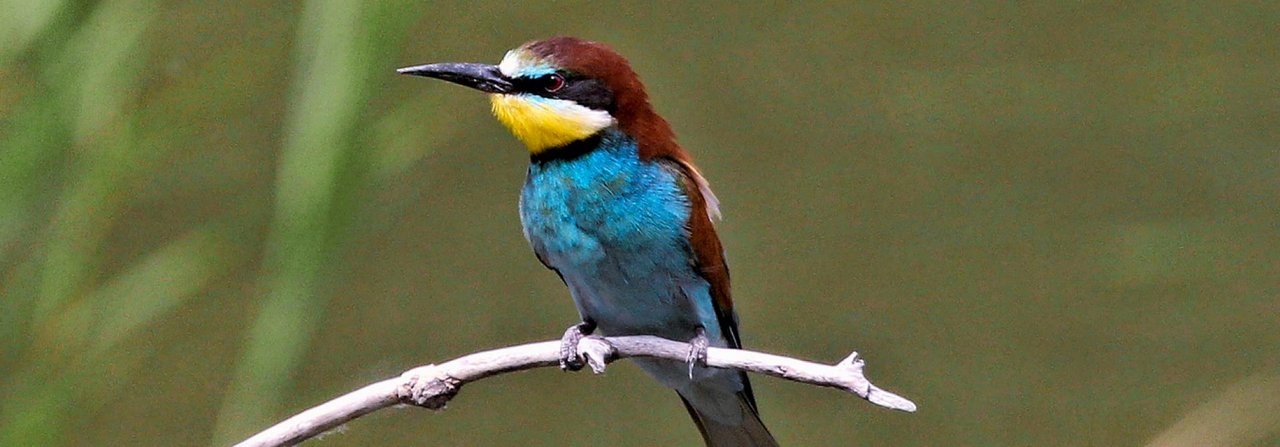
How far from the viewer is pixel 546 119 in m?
1.83

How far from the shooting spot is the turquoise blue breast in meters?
1.86

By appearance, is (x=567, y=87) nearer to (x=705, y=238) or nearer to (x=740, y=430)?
(x=705, y=238)

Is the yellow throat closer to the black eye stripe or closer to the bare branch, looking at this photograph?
the black eye stripe

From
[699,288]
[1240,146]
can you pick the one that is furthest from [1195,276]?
[699,288]

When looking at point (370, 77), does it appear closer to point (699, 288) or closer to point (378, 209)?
point (699, 288)

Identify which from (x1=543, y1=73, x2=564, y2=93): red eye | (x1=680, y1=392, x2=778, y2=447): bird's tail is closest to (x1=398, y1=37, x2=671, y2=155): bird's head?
(x1=543, y1=73, x2=564, y2=93): red eye

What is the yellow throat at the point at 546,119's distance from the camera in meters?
1.82

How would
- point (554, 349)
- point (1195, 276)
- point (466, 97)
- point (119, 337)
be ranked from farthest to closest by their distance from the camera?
point (1195, 276), point (466, 97), point (119, 337), point (554, 349)

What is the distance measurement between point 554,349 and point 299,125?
15.9 inches

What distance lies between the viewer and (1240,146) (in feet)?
10.9

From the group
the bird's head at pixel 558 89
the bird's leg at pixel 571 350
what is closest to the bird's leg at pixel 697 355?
the bird's leg at pixel 571 350

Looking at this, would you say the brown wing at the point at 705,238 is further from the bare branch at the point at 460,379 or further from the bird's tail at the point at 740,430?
the bare branch at the point at 460,379

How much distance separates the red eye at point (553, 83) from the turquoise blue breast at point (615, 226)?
0.08 metres

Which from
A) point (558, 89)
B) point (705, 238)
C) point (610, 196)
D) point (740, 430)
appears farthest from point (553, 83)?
point (740, 430)
